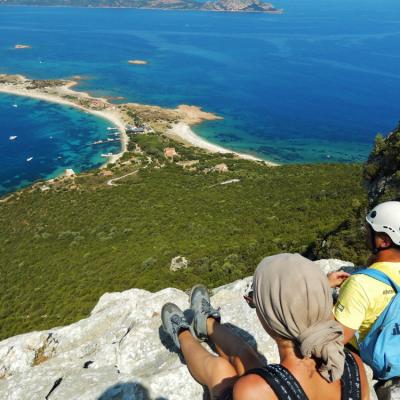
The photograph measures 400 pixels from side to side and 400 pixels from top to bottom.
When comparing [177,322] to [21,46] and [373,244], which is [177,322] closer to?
[373,244]

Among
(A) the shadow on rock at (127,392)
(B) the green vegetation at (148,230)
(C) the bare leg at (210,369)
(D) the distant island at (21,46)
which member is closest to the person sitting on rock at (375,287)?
(C) the bare leg at (210,369)

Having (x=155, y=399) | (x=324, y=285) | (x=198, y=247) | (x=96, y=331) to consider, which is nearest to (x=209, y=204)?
(x=198, y=247)

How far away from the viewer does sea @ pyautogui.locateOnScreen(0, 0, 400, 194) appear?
233ft

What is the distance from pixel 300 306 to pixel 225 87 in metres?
115

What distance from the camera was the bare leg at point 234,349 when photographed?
405 cm

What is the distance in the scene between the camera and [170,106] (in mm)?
93000

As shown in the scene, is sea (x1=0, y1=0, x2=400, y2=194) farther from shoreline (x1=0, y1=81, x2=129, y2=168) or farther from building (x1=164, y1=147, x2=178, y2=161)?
building (x1=164, y1=147, x2=178, y2=161)

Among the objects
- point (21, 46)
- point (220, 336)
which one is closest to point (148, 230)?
point (220, 336)

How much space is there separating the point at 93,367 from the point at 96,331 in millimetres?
1541

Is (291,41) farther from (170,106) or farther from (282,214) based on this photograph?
(282,214)

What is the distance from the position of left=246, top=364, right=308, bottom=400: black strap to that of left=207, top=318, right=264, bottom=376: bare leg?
4.29ft

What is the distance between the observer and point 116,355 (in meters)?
7.00

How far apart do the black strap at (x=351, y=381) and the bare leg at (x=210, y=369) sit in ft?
3.85

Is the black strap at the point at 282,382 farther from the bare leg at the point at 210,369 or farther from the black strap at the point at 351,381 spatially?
the bare leg at the point at 210,369
